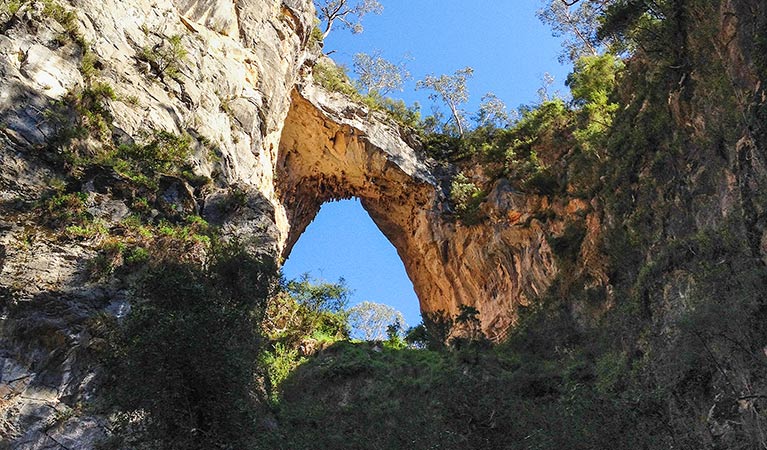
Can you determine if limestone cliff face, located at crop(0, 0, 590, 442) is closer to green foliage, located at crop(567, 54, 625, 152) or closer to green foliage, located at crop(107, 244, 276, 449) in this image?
green foliage, located at crop(107, 244, 276, 449)

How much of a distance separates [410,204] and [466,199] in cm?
283

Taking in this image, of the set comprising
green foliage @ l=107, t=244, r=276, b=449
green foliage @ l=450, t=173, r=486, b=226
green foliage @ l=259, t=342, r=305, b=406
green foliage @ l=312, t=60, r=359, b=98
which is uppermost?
green foliage @ l=312, t=60, r=359, b=98

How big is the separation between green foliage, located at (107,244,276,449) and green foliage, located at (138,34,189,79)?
9761 mm

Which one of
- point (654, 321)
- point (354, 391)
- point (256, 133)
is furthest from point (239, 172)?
point (654, 321)

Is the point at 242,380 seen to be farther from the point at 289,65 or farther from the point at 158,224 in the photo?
the point at 289,65

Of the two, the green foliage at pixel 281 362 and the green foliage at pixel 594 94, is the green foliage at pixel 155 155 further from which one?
the green foliage at pixel 594 94

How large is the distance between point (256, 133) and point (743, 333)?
15.5 m

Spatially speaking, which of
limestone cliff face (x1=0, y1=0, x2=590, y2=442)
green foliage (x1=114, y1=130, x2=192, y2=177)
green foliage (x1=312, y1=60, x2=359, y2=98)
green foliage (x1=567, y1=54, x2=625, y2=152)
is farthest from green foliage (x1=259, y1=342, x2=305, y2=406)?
green foliage (x1=312, y1=60, x2=359, y2=98)

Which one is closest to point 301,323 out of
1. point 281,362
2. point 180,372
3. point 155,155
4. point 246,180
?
point 281,362

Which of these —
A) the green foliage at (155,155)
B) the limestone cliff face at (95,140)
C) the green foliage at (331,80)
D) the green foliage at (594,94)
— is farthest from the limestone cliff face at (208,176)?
the green foliage at (594,94)

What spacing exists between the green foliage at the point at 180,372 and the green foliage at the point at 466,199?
15.5m

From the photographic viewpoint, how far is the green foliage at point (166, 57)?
1761 centimetres

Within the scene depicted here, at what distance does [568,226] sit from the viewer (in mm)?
19594

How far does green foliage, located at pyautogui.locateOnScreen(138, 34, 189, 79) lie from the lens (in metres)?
17.6
